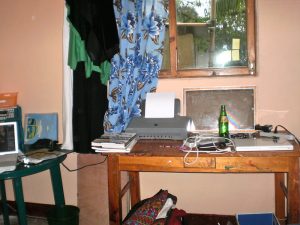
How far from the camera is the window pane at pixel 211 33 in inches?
83.7

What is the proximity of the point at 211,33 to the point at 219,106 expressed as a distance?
22.1 inches

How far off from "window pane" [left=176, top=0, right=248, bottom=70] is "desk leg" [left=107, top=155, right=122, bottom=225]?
97 cm

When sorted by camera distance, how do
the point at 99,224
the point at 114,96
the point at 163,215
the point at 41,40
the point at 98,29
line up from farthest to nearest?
1. the point at 41,40
2. the point at 99,224
3. the point at 114,96
4. the point at 98,29
5. the point at 163,215

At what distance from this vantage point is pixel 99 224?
2234 millimetres

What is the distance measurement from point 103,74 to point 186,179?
1030 mm

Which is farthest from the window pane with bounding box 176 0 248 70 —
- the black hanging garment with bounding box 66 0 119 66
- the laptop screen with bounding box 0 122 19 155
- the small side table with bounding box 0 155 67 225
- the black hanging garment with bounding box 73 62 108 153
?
the laptop screen with bounding box 0 122 19 155

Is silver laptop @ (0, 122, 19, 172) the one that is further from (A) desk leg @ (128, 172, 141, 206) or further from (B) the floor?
(A) desk leg @ (128, 172, 141, 206)

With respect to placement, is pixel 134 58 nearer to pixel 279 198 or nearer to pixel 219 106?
pixel 219 106

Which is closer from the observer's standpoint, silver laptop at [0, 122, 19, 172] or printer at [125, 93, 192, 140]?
printer at [125, 93, 192, 140]

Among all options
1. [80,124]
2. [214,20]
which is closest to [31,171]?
[80,124]

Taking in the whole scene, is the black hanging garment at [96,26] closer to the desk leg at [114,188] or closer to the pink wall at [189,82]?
the pink wall at [189,82]

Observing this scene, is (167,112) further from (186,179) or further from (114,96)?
(186,179)

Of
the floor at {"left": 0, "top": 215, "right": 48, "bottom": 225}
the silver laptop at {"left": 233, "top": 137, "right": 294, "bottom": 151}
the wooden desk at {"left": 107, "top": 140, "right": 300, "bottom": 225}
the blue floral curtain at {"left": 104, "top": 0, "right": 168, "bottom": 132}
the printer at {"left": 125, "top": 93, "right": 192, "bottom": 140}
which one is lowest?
the floor at {"left": 0, "top": 215, "right": 48, "bottom": 225}

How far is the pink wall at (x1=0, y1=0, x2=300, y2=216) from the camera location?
6.58ft
